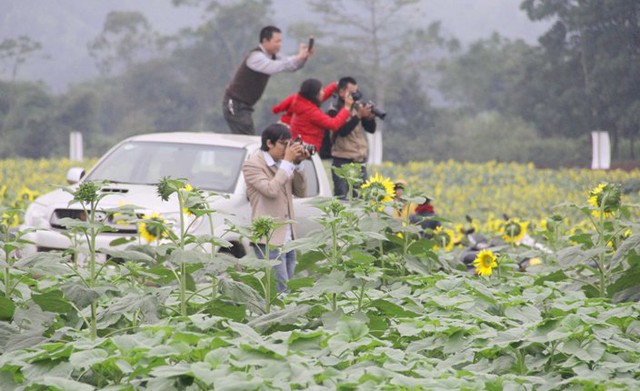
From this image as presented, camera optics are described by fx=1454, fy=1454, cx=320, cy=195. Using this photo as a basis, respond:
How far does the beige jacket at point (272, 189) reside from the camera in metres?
7.88

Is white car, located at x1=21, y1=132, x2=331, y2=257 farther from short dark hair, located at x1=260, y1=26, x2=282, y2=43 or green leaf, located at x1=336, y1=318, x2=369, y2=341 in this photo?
green leaf, located at x1=336, y1=318, x2=369, y2=341

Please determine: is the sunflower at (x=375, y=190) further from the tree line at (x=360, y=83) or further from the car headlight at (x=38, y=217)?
the tree line at (x=360, y=83)

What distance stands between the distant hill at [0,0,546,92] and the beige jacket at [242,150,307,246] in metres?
40.0

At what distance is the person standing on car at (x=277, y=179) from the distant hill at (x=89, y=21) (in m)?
40.0

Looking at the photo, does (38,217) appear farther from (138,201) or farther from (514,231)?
(514,231)

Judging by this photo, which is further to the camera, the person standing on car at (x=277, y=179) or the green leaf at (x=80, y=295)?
the person standing on car at (x=277, y=179)

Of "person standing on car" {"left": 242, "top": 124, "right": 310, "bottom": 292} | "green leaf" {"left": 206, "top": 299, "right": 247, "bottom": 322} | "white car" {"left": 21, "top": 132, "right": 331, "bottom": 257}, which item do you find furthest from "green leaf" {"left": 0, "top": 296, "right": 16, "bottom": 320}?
"white car" {"left": 21, "top": 132, "right": 331, "bottom": 257}

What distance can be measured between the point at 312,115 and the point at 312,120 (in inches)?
1.6

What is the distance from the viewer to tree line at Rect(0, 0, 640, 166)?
30.2 m

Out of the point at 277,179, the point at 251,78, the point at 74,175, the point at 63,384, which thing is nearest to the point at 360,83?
the point at 251,78

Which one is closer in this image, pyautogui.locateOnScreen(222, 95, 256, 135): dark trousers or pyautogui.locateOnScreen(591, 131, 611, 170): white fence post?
pyautogui.locateOnScreen(222, 95, 256, 135): dark trousers

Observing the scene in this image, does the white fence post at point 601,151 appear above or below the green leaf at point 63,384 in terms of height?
above

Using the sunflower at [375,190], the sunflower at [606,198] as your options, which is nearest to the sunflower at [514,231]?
the sunflower at [606,198]

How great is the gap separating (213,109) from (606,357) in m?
47.8
